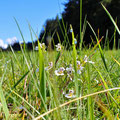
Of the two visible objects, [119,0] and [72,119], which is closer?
[72,119]

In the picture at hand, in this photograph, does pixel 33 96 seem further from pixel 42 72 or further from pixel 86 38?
pixel 86 38

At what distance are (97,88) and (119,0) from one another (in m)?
21.5

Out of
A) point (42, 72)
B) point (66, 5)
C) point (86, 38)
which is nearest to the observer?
point (42, 72)

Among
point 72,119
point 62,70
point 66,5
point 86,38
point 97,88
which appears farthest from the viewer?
point 66,5

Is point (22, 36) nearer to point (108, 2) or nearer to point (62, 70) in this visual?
point (62, 70)

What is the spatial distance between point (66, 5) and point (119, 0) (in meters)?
9.32

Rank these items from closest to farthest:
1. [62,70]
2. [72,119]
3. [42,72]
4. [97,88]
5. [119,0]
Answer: [42,72] → [72,119] → [62,70] → [97,88] → [119,0]

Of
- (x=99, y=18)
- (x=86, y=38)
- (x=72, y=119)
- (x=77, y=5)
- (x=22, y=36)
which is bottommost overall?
(x=72, y=119)

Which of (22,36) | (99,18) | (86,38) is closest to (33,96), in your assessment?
(22,36)

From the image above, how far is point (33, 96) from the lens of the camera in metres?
0.87

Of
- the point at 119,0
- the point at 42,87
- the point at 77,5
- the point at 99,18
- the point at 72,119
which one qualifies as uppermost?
the point at 77,5

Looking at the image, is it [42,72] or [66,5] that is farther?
[66,5]

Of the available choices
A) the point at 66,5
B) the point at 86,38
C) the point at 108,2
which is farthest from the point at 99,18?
the point at 66,5

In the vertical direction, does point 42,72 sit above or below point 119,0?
below
